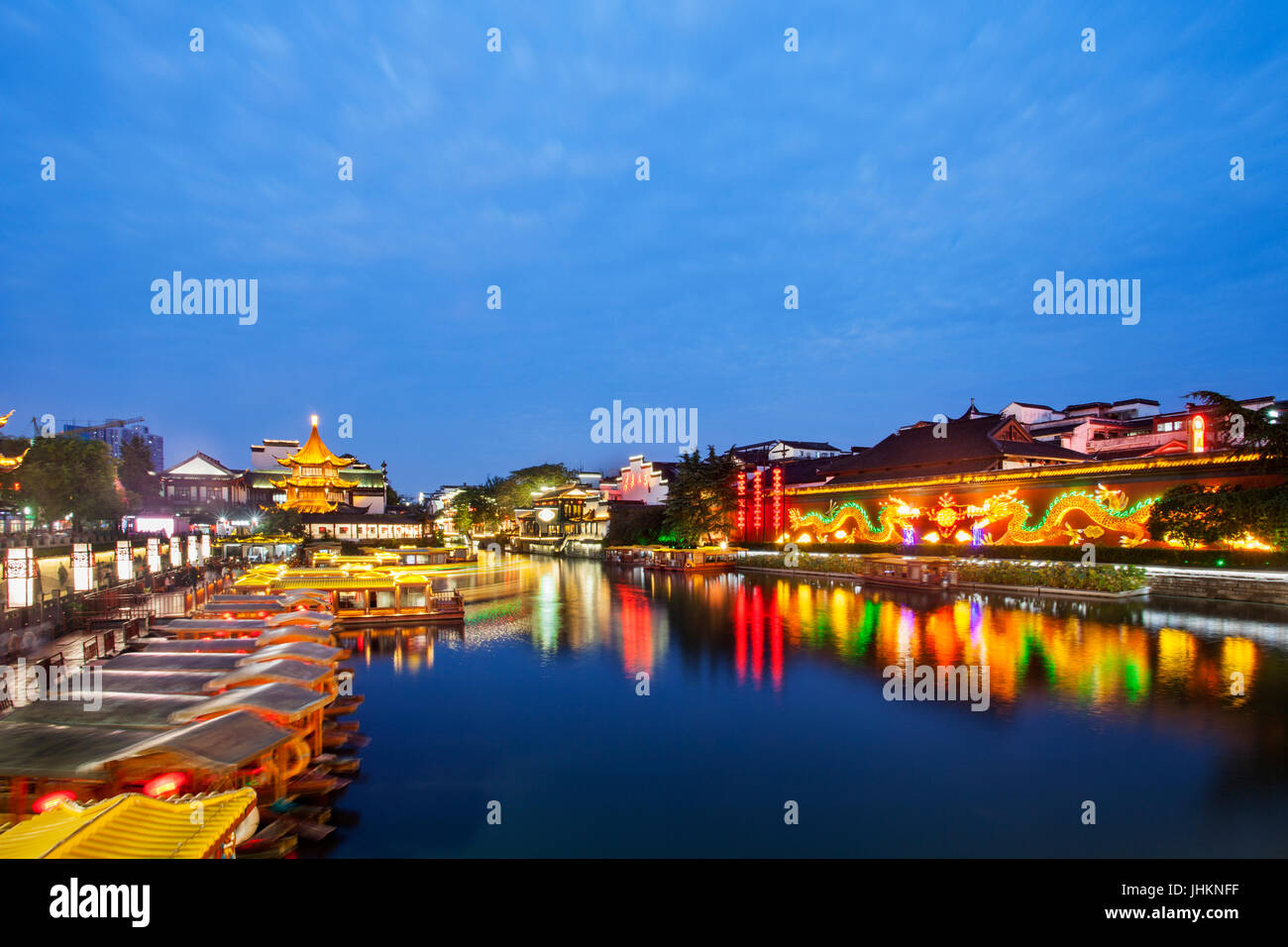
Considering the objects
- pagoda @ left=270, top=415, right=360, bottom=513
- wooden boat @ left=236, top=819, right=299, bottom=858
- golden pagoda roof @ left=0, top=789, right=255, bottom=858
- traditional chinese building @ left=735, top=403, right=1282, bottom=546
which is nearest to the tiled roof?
traditional chinese building @ left=735, top=403, right=1282, bottom=546

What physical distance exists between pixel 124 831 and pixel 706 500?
39.5 metres

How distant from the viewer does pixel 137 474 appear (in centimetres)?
5647

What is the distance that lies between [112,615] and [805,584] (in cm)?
2482

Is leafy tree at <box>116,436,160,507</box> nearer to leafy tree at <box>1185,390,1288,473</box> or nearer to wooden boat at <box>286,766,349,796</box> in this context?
wooden boat at <box>286,766,349,796</box>

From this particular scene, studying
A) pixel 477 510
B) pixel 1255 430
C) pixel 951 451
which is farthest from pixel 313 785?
pixel 477 510

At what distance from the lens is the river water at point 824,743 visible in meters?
7.20

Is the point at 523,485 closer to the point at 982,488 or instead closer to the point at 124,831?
the point at 982,488

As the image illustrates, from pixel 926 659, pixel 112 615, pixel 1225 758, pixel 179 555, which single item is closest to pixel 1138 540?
pixel 926 659

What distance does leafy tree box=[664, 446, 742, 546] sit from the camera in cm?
4272

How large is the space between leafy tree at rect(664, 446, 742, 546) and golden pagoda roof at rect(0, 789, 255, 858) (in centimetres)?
3833

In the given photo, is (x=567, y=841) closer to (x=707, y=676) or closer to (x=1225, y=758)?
(x=707, y=676)

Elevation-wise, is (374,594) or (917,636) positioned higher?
(374,594)

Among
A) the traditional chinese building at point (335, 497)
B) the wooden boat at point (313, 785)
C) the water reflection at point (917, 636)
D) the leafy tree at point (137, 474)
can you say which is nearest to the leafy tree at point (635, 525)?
the traditional chinese building at point (335, 497)

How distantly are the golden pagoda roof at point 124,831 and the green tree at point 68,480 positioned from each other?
40528 millimetres
